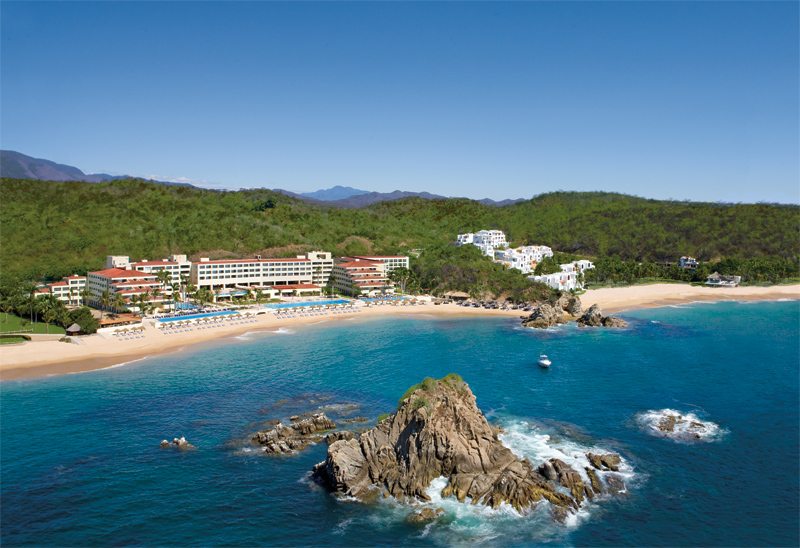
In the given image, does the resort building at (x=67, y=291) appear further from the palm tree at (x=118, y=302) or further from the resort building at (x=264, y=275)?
the resort building at (x=264, y=275)

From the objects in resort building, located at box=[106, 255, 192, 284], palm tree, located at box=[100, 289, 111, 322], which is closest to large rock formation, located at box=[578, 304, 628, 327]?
resort building, located at box=[106, 255, 192, 284]

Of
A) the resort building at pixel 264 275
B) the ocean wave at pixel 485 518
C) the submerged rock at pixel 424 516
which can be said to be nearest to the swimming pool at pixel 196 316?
the resort building at pixel 264 275

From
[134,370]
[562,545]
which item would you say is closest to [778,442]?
Answer: [562,545]

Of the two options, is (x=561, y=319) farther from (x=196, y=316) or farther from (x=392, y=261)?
(x=196, y=316)

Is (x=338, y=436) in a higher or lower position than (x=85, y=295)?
lower

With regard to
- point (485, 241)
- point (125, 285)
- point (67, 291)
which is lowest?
point (67, 291)

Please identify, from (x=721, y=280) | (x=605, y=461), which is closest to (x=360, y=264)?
(x=605, y=461)

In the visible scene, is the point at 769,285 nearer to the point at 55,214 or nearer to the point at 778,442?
the point at 778,442
